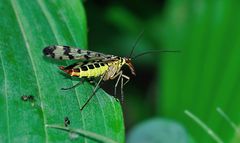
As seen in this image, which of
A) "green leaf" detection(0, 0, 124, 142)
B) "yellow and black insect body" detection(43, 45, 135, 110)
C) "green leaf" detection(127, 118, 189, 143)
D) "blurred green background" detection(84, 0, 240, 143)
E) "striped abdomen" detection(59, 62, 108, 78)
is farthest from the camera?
"blurred green background" detection(84, 0, 240, 143)

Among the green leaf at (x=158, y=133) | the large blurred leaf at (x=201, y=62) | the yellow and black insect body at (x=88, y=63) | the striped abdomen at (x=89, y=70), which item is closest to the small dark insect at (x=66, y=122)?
the yellow and black insect body at (x=88, y=63)

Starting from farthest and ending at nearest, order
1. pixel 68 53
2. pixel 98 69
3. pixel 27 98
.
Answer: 1. pixel 98 69
2. pixel 68 53
3. pixel 27 98

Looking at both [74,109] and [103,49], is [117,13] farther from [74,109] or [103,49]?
[74,109]

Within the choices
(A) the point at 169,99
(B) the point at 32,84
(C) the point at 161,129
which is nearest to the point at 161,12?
(A) the point at 169,99

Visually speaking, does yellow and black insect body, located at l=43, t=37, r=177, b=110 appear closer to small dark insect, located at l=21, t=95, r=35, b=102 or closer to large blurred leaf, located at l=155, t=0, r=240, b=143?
small dark insect, located at l=21, t=95, r=35, b=102

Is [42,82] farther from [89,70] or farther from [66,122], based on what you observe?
[89,70]

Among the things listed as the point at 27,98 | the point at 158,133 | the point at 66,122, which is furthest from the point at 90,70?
the point at 158,133

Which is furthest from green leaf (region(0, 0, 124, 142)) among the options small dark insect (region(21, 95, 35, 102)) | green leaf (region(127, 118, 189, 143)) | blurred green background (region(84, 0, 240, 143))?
blurred green background (region(84, 0, 240, 143))
